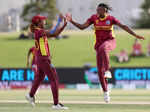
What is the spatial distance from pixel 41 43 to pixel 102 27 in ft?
6.04

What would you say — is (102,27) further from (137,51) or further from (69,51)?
(69,51)

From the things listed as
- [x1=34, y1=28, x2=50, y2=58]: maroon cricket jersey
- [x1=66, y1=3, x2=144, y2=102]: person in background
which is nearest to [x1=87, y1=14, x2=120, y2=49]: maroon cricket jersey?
[x1=66, y1=3, x2=144, y2=102]: person in background

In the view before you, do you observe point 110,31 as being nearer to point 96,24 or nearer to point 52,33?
point 96,24

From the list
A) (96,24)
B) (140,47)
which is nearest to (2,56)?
(140,47)

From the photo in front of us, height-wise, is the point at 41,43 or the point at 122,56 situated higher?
the point at 41,43

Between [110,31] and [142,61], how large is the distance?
26.7 metres

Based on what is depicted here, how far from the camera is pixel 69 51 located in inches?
1658

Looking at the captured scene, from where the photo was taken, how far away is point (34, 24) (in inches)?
388

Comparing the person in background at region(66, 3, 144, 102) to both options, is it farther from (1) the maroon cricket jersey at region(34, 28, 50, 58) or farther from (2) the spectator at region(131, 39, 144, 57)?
(2) the spectator at region(131, 39, 144, 57)

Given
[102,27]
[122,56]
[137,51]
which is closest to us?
[102,27]

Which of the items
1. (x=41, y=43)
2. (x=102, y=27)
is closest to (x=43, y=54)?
(x=41, y=43)

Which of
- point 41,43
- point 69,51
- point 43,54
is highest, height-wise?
point 41,43

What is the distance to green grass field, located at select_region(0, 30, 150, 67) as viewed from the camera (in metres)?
38.5

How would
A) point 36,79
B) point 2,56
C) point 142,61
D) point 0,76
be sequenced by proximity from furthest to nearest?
point 2,56, point 142,61, point 0,76, point 36,79
